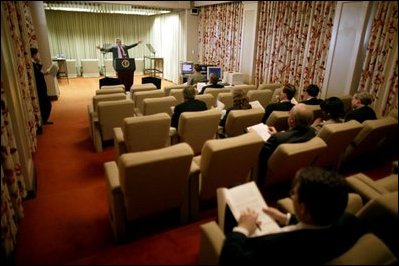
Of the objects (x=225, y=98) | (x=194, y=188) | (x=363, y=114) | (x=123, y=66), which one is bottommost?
(x=194, y=188)

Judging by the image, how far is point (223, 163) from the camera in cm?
204

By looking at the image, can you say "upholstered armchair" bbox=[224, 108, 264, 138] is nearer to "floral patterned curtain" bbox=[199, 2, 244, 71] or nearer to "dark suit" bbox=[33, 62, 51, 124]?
"dark suit" bbox=[33, 62, 51, 124]

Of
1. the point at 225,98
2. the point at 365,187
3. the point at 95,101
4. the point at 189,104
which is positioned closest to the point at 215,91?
the point at 225,98

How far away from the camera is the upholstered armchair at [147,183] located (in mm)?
1673

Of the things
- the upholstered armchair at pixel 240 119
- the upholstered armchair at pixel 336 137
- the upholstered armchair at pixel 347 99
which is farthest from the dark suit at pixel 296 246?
the upholstered armchair at pixel 347 99

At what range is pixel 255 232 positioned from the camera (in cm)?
133

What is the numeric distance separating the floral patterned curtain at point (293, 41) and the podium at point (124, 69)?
3.29 m

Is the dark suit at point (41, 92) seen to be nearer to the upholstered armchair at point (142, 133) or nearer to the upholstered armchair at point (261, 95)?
the upholstered armchair at point (142, 133)

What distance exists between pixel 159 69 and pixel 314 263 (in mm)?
9970

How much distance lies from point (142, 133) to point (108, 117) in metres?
0.93

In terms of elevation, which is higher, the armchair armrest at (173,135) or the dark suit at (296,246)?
the dark suit at (296,246)

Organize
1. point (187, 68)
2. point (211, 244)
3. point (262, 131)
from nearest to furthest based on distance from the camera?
1. point (211, 244)
2. point (262, 131)
3. point (187, 68)

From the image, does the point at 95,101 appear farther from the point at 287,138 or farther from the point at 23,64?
the point at 287,138

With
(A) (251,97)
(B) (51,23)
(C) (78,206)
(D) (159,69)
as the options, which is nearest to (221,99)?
(A) (251,97)
